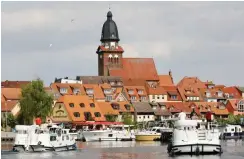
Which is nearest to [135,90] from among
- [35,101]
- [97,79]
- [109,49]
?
[97,79]

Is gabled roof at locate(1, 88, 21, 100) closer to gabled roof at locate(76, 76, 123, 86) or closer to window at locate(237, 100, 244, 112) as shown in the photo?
gabled roof at locate(76, 76, 123, 86)

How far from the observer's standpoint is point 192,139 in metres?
71.1

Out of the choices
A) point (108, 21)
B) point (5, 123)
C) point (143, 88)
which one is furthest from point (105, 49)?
point (5, 123)

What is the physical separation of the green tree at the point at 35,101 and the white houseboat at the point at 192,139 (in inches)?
1872

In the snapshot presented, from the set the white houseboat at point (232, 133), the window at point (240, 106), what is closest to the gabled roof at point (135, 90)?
the window at point (240, 106)

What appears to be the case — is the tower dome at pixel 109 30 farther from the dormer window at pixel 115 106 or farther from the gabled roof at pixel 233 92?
the dormer window at pixel 115 106

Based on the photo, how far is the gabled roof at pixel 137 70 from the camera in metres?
187

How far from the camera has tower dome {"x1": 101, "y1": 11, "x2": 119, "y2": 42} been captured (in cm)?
18962

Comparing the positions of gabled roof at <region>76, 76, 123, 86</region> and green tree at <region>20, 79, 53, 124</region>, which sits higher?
gabled roof at <region>76, 76, 123, 86</region>

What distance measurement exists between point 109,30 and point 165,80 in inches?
695

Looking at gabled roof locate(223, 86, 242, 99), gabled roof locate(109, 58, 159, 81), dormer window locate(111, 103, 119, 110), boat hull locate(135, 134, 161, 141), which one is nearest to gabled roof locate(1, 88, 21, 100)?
dormer window locate(111, 103, 119, 110)

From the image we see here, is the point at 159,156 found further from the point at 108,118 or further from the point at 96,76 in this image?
the point at 96,76

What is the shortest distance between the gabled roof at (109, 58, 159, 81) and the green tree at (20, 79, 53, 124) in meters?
68.3

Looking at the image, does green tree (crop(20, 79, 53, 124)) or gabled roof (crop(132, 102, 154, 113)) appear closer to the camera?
green tree (crop(20, 79, 53, 124))
